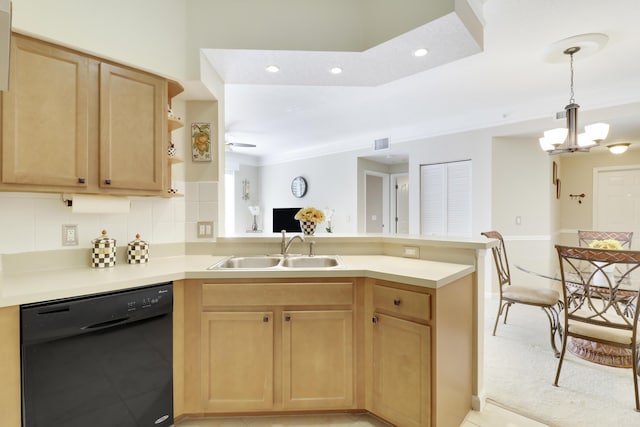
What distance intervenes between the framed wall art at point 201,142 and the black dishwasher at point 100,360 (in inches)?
43.1

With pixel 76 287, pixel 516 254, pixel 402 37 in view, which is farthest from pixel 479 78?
pixel 76 287

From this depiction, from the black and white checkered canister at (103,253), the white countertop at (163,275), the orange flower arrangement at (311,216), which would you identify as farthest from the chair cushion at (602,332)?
the black and white checkered canister at (103,253)

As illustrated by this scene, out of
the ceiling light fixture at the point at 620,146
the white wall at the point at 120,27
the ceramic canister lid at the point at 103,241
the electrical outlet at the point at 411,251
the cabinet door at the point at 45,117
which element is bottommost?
the electrical outlet at the point at 411,251

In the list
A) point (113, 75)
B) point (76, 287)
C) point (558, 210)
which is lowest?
point (76, 287)

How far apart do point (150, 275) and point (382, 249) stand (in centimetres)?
159

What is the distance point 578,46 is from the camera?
256 centimetres

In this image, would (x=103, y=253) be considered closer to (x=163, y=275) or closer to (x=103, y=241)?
(x=103, y=241)

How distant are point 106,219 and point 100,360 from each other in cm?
94

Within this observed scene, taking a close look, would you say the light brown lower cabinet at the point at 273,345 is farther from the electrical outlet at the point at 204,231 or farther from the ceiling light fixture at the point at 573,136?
the ceiling light fixture at the point at 573,136

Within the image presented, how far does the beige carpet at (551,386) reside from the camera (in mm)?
1870

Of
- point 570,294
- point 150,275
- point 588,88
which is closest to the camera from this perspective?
point 150,275

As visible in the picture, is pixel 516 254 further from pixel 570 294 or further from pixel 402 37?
pixel 402 37

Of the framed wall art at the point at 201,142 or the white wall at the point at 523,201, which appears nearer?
the framed wall art at the point at 201,142

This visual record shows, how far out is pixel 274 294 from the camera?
5.90ft
